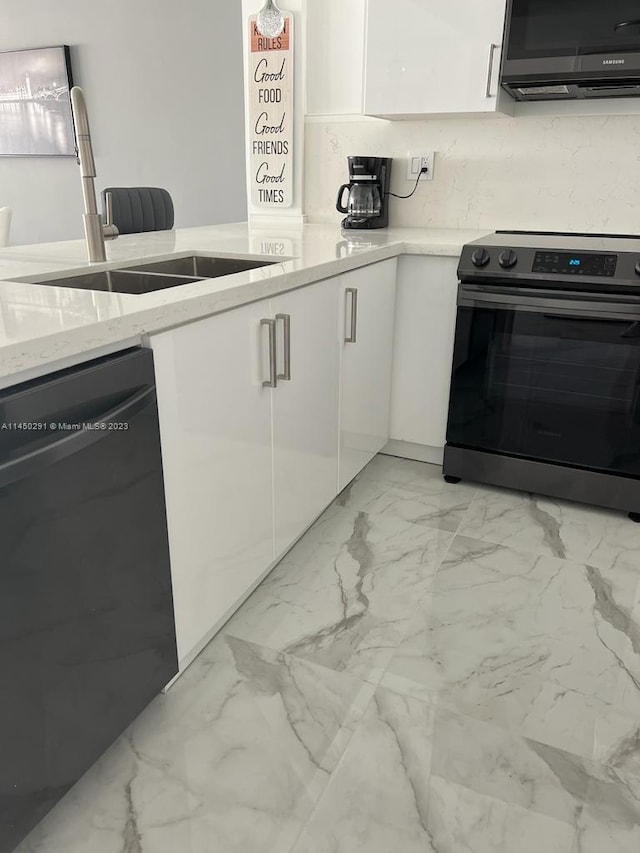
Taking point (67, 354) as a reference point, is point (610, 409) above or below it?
below

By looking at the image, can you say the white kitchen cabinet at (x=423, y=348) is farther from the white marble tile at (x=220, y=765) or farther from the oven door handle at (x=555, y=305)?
the white marble tile at (x=220, y=765)

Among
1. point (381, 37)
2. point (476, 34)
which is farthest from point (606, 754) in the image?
point (381, 37)

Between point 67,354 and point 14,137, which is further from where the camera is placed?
point 14,137

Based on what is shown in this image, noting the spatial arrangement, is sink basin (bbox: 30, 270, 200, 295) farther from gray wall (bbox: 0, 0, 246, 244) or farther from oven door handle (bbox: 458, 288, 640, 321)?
gray wall (bbox: 0, 0, 246, 244)

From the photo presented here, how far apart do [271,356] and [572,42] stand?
1.46 metres

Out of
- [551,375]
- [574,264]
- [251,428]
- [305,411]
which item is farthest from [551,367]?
[251,428]

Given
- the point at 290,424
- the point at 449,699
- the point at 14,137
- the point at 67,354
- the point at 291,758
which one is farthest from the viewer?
the point at 14,137

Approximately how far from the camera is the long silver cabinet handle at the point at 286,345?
1.53m

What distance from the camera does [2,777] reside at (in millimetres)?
932

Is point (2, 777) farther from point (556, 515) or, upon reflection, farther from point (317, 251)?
point (556, 515)

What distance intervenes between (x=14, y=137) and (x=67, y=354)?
4.95 m

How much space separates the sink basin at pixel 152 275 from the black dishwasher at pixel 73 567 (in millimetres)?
595

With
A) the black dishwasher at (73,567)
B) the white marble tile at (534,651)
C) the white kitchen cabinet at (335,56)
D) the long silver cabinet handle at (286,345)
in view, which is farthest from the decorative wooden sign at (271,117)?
the black dishwasher at (73,567)

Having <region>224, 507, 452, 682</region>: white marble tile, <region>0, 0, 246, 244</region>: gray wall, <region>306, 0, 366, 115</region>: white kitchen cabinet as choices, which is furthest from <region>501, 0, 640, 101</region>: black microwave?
<region>0, 0, 246, 244</region>: gray wall
